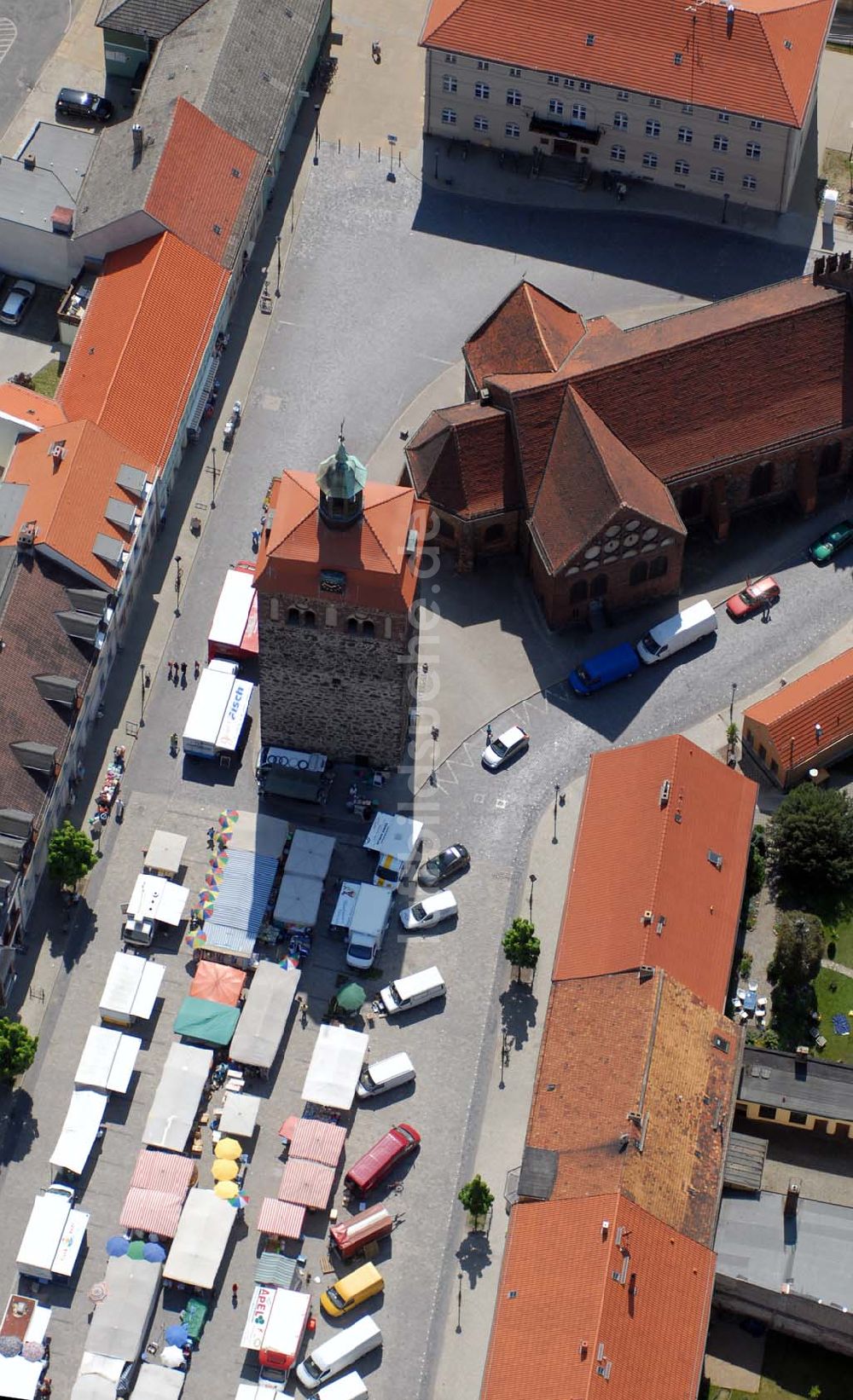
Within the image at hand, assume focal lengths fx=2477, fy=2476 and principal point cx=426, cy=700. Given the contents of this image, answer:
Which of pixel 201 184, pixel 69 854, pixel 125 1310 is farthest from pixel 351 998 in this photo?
pixel 201 184

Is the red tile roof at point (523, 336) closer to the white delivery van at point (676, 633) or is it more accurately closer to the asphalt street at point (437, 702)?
the asphalt street at point (437, 702)

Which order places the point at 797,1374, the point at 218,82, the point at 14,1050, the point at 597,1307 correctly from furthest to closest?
1. the point at 218,82
2. the point at 14,1050
3. the point at 797,1374
4. the point at 597,1307

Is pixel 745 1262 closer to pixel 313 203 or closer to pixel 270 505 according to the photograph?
pixel 270 505

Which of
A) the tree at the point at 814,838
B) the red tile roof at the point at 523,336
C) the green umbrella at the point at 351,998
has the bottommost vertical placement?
the green umbrella at the point at 351,998

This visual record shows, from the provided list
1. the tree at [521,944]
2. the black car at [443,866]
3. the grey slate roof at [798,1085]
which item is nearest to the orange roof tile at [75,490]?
the black car at [443,866]

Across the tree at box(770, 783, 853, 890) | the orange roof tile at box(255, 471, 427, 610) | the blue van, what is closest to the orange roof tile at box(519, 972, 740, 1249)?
the tree at box(770, 783, 853, 890)

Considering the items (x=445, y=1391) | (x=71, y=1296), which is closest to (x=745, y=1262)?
(x=445, y=1391)

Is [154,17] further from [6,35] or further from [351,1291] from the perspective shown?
[351,1291]
